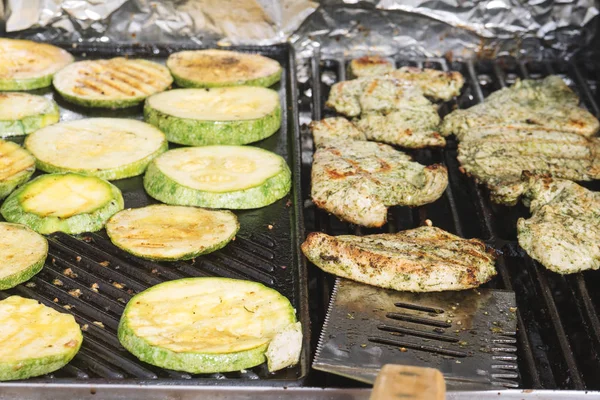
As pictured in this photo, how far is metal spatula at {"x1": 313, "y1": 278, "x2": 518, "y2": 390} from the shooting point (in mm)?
2805

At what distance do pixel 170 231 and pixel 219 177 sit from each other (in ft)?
1.74

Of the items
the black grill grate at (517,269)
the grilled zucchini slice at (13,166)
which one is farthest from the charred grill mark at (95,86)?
the black grill grate at (517,269)

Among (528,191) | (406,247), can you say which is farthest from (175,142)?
(528,191)

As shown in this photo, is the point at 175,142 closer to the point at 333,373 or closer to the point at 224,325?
the point at 224,325

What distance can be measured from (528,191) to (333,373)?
1752 mm

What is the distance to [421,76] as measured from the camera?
5.25m

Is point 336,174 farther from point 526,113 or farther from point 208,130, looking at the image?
point 526,113

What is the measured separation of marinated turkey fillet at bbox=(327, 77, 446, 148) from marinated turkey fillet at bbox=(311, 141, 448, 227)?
0.29 meters

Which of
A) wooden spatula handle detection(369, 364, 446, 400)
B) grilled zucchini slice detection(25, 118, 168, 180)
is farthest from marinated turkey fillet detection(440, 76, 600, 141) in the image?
wooden spatula handle detection(369, 364, 446, 400)

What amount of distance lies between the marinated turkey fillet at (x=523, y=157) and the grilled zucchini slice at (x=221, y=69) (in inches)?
58.9

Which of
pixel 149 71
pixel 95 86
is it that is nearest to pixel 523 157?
pixel 149 71

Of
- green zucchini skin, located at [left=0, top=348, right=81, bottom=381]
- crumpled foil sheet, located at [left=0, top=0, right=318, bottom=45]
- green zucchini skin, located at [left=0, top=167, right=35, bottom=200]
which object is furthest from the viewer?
crumpled foil sheet, located at [left=0, top=0, right=318, bottom=45]

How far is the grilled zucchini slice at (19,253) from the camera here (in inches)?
128

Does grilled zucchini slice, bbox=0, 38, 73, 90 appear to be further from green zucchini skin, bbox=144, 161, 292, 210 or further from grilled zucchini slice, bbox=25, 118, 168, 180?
green zucchini skin, bbox=144, 161, 292, 210
